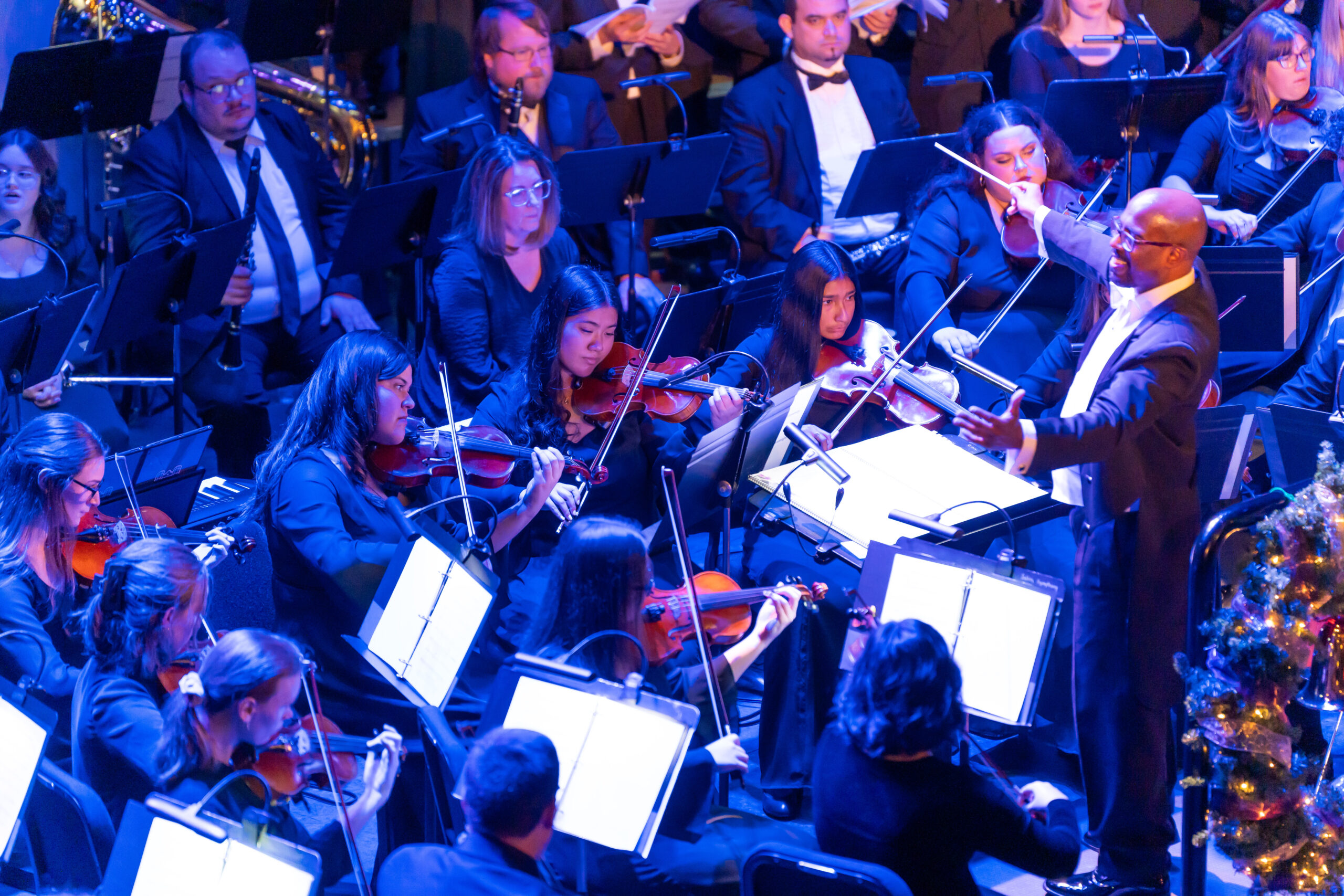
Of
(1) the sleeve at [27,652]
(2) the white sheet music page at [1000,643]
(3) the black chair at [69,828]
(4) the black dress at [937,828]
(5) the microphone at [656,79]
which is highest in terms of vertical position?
(5) the microphone at [656,79]

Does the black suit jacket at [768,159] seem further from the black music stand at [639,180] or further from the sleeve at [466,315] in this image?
the sleeve at [466,315]

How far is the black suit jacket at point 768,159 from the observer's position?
474 cm

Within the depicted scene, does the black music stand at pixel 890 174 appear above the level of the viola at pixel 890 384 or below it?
above

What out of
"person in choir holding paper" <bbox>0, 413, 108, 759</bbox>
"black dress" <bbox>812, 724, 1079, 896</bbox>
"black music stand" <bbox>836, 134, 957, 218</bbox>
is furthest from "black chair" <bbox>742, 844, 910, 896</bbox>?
"black music stand" <bbox>836, 134, 957, 218</bbox>

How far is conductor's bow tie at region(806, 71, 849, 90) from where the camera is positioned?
4855 mm

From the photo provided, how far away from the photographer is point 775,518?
11.0 feet

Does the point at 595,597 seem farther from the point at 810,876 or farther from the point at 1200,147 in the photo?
the point at 1200,147

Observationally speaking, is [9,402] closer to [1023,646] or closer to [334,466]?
[334,466]

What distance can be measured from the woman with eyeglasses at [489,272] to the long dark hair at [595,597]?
1.41 meters

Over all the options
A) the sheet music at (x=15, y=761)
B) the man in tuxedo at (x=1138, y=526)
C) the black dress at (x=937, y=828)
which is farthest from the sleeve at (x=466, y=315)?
the black dress at (x=937, y=828)

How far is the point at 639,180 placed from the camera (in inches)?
175

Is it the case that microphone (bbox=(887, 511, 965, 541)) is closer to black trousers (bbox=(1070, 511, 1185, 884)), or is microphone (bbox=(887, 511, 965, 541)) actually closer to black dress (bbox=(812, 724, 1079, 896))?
black trousers (bbox=(1070, 511, 1185, 884))

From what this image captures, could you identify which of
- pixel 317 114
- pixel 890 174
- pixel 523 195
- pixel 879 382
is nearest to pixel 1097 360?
pixel 879 382

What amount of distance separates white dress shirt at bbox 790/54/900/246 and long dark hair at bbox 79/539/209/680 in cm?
279
